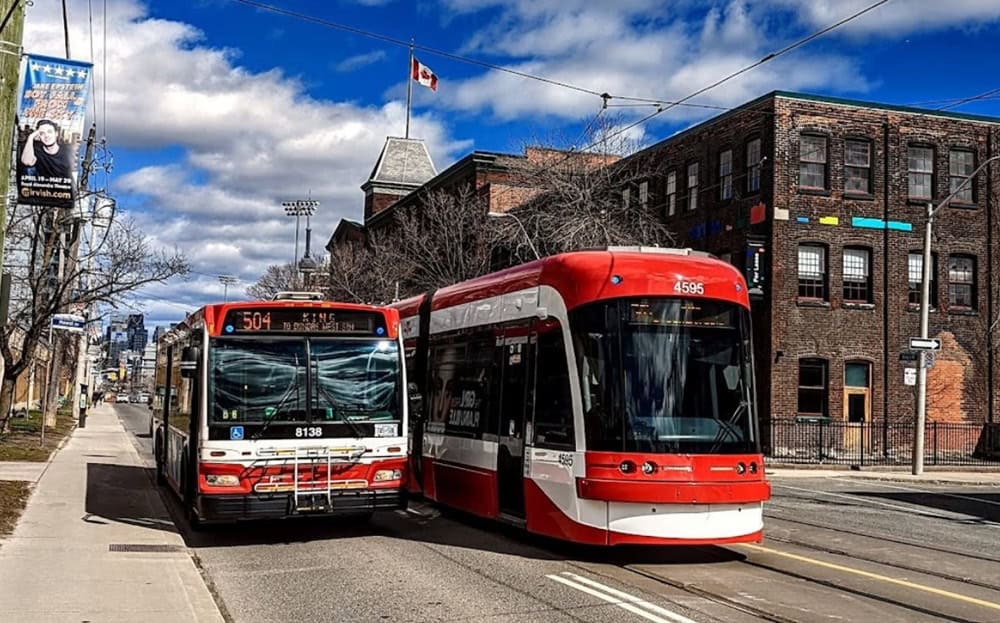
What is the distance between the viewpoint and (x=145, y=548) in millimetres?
11859

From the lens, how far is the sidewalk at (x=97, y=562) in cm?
842

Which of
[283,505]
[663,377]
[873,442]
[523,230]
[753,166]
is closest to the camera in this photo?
[663,377]

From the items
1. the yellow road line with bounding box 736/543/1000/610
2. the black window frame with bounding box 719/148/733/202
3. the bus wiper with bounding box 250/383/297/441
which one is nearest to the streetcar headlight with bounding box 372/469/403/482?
the bus wiper with bounding box 250/383/297/441

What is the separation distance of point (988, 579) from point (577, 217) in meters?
24.1

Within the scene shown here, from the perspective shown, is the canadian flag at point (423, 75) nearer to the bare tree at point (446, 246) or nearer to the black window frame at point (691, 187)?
the bare tree at point (446, 246)

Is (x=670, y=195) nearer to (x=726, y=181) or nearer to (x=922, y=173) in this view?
(x=726, y=181)

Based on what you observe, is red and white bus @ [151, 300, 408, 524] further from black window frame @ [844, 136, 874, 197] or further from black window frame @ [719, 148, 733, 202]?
black window frame @ [844, 136, 874, 197]

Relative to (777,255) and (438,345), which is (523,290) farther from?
(777,255)

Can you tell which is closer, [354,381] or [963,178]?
[354,381]

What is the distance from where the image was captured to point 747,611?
8555mm

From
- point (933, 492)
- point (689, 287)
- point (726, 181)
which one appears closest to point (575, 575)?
point (689, 287)

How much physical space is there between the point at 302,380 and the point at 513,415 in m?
2.50

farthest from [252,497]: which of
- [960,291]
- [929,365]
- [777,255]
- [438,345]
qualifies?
[960,291]

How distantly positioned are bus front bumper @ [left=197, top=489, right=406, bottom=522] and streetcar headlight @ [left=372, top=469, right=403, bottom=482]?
0.45 ft
